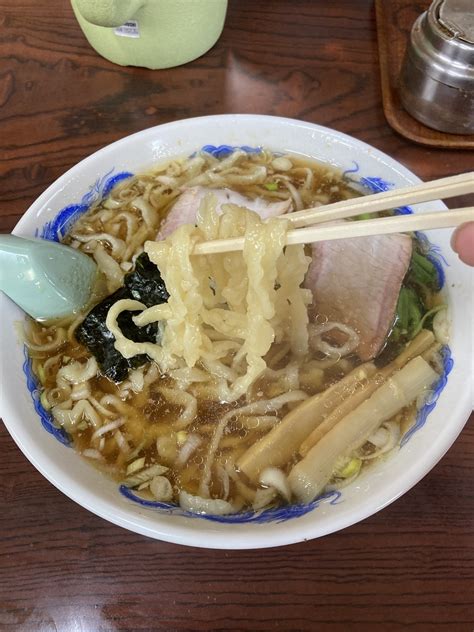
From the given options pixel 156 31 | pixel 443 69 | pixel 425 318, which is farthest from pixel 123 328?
pixel 443 69

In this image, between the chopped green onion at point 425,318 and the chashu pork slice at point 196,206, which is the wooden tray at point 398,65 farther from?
the chopped green onion at point 425,318

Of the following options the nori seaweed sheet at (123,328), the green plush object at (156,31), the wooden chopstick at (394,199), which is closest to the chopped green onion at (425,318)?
the wooden chopstick at (394,199)

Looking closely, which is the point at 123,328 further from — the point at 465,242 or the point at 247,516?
the point at 465,242

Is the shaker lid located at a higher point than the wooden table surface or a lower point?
higher

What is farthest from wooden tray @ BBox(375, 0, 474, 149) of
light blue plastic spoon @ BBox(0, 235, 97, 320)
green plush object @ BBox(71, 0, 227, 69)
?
light blue plastic spoon @ BBox(0, 235, 97, 320)

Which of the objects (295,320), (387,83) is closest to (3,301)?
(295,320)

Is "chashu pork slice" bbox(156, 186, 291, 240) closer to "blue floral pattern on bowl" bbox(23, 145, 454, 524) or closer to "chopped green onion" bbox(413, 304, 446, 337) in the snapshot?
"blue floral pattern on bowl" bbox(23, 145, 454, 524)

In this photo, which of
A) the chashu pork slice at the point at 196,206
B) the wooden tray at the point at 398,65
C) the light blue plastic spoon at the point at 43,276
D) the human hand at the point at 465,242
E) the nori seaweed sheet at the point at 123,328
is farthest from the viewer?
the wooden tray at the point at 398,65
